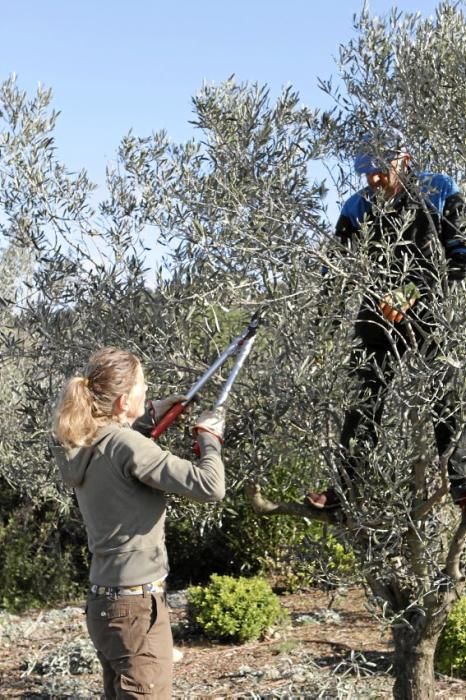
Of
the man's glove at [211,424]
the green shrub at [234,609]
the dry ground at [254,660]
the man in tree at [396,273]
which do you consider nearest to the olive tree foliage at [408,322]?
the man in tree at [396,273]

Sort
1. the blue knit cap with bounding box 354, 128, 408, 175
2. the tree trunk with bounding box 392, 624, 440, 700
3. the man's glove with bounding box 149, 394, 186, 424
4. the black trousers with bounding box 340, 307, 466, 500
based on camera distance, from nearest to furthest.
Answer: the man's glove with bounding box 149, 394, 186, 424
the black trousers with bounding box 340, 307, 466, 500
the blue knit cap with bounding box 354, 128, 408, 175
the tree trunk with bounding box 392, 624, 440, 700

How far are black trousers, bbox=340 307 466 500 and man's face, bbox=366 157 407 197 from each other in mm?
584

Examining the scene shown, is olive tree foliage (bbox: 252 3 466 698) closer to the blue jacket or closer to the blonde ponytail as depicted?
the blue jacket

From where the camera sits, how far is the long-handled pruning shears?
4.12m

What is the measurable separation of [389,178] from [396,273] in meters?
0.52

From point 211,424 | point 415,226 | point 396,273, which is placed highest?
point 415,226

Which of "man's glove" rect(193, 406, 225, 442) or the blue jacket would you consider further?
the blue jacket

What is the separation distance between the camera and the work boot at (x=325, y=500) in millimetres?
5031

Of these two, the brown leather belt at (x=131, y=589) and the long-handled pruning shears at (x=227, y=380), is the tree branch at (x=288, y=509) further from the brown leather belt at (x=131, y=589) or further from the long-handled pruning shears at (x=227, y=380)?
the brown leather belt at (x=131, y=589)

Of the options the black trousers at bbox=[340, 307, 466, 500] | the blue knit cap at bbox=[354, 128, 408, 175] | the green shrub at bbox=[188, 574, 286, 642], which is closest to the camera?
the black trousers at bbox=[340, 307, 466, 500]

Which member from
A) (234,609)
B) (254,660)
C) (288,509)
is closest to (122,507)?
(288,509)

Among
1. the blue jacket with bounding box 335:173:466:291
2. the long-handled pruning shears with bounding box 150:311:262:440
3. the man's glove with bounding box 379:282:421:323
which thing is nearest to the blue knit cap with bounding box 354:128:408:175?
the blue jacket with bounding box 335:173:466:291

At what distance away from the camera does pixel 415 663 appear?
5.61 meters

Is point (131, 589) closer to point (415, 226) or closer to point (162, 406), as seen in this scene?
point (162, 406)
